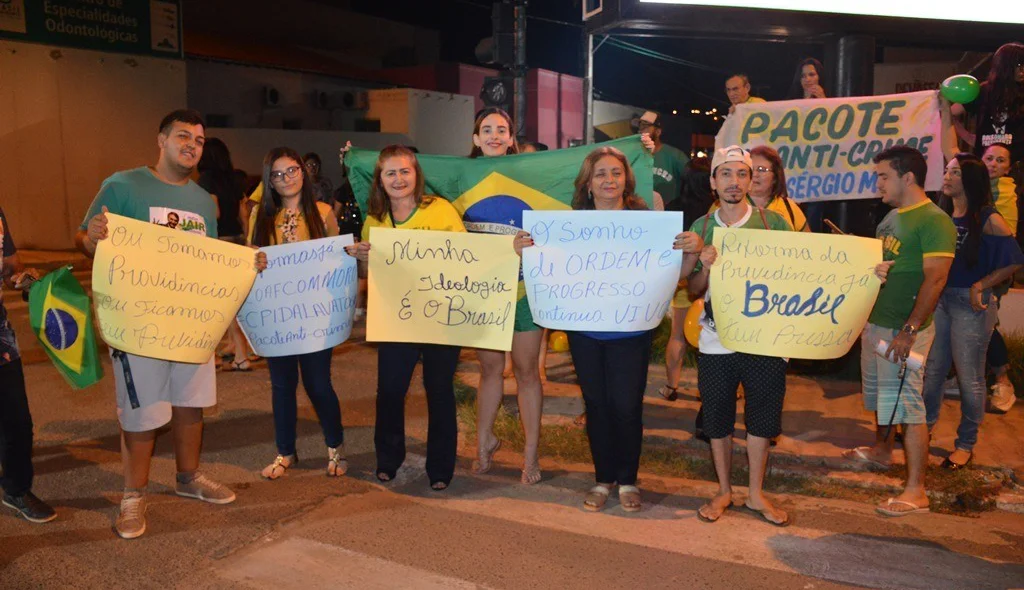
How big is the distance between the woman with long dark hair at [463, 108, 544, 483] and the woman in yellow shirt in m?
0.25

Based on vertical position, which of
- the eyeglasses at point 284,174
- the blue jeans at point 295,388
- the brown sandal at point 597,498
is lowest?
the brown sandal at point 597,498

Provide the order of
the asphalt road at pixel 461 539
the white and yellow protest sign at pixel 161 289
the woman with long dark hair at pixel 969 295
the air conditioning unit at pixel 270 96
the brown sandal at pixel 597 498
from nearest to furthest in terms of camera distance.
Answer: the asphalt road at pixel 461 539 → the white and yellow protest sign at pixel 161 289 → the brown sandal at pixel 597 498 → the woman with long dark hair at pixel 969 295 → the air conditioning unit at pixel 270 96

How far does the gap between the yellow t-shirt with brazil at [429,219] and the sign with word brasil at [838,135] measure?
3.24 m

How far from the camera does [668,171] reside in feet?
27.6

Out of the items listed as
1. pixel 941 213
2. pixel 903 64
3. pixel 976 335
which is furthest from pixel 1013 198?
pixel 903 64

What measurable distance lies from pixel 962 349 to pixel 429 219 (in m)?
3.28

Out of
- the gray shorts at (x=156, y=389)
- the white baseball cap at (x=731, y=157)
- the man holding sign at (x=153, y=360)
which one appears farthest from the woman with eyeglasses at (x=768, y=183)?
the gray shorts at (x=156, y=389)

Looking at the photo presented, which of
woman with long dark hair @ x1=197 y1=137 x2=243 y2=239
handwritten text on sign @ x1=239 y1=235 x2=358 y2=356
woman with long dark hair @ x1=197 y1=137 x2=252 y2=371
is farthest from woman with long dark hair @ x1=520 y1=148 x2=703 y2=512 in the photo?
woman with long dark hair @ x1=197 y1=137 x2=243 y2=239

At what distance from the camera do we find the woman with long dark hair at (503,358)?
16.5 ft

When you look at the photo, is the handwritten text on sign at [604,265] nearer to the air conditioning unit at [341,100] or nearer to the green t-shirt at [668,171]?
the green t-shirt at [668,171]

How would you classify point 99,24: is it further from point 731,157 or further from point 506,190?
point 731,157

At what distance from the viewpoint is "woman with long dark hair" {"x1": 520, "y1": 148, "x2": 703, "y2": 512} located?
15.1 ft

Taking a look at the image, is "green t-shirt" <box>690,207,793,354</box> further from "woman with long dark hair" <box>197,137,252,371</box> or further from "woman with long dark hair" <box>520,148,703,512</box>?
"woman with long dark hair" <box>197,137,252,371</box>

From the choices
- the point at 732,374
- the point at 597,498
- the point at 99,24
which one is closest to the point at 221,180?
the point at 597,498
